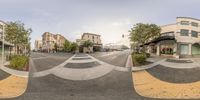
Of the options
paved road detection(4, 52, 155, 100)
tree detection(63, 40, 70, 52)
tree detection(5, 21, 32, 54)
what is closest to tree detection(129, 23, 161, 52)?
paved road detection(4, 52, 155, 100)

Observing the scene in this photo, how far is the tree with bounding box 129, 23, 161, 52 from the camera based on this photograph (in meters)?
6.59

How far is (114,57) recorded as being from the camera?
782cm

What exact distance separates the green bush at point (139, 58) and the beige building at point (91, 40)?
1232mm

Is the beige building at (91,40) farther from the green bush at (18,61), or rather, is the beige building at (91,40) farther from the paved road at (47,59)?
the green bush at (18,61)

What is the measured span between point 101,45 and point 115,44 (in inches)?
19.2

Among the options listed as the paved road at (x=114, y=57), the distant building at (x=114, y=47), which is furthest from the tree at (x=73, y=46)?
the distant building at (x=114, y=47)

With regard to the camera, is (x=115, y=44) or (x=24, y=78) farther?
(x=24, y=78)

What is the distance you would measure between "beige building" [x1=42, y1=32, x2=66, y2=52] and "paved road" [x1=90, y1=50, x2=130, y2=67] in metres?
1.24

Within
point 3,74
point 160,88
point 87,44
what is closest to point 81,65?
point 87,44

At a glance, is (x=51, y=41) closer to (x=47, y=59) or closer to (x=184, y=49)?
(x=47, y=59)

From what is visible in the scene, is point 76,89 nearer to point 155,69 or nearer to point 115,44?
point 115,44

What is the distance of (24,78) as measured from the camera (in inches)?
310

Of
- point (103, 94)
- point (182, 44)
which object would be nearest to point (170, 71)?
point (182, 44)

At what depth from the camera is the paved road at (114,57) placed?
7.34 meters
